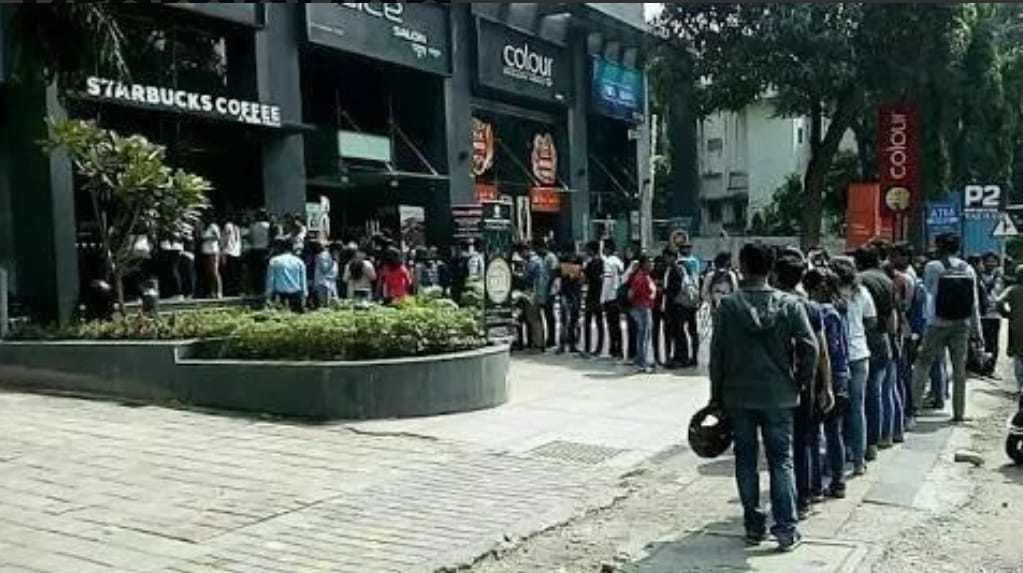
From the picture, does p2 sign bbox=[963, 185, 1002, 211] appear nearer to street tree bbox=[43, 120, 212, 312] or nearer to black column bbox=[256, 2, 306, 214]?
black column bbox=[256, 2, 306, 214]

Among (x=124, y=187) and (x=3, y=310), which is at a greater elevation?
(x=124, y=187)

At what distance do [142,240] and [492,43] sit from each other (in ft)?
48.7

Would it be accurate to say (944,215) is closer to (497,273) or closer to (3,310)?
(497,273)

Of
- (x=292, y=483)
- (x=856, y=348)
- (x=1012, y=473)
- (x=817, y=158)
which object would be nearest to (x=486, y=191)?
(x=817, y=158)

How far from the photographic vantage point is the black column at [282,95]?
67.9 ft

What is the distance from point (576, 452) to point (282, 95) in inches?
510

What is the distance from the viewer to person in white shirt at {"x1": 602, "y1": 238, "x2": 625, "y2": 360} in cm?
1645

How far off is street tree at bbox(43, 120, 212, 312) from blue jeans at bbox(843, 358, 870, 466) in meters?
8.80

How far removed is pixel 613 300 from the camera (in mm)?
16422

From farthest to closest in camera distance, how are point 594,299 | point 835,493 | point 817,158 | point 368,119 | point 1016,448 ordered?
point 817,158, point 368,119, point 594,299, point 1016,448, point 835,493

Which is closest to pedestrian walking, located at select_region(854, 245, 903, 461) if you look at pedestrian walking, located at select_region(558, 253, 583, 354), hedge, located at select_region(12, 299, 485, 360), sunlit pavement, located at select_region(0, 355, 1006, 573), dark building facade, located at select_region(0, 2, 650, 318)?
sunlit pavement, located at select_region(0, 355, 1006, 573)

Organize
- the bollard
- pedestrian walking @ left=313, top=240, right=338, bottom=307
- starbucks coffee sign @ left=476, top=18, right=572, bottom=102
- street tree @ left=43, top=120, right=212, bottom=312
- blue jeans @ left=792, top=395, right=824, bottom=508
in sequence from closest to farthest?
blue jeans @ left=792, top=395, right=824, bottom=508, street tree @ left=43, top=120, right=212, bottom=312, the bollard, pedestrian walking @ left=313, top=240, right=338, bottom=307, starbucks coffee sign @ left=476, top=18, right=572, bottom=102

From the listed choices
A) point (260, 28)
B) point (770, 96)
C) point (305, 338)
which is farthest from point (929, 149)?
point (305, 338)

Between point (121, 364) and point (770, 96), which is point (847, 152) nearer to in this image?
point (770, 96)
